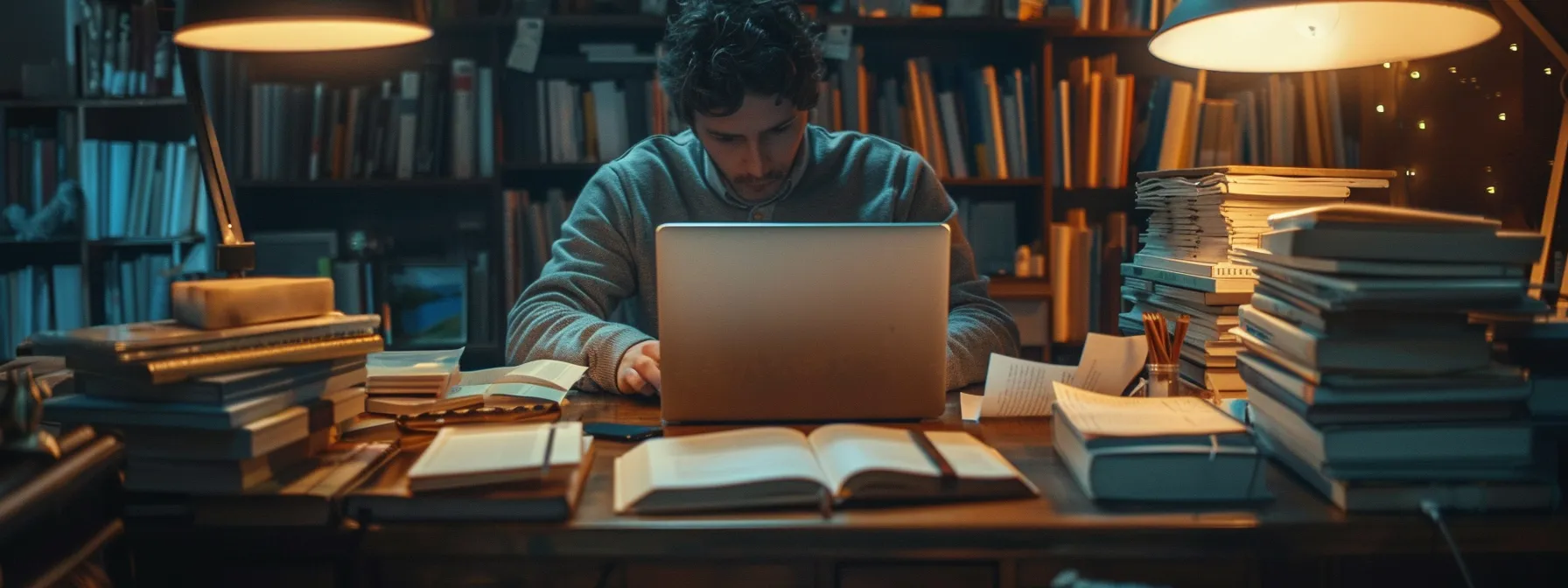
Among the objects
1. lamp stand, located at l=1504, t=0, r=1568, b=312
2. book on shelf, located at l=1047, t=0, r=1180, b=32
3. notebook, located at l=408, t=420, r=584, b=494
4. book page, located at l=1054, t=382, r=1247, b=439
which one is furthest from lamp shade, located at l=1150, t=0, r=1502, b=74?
book on shelf, located at l=1047, t=0, r=1180, b=32

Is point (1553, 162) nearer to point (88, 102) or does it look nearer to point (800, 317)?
point (800, 317)

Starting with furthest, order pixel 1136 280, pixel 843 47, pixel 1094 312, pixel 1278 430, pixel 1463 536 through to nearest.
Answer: pixel 1094 312
pixel 843 47
pixel 1136 280
pixel 1278 430
pixel 1463 536

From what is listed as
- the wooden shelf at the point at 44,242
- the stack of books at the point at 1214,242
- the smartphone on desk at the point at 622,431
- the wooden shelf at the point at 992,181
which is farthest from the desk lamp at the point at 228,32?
the wooden shelf at the point at 44,242

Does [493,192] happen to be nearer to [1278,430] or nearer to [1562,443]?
[1278,430]

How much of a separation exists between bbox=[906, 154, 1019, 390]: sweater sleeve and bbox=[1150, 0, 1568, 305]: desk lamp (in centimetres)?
39

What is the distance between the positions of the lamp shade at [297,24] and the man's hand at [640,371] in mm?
467

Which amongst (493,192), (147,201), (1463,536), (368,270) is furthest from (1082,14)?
(147,201)

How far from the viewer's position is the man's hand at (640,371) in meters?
1.36

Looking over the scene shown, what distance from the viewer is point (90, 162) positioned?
2.96 metres

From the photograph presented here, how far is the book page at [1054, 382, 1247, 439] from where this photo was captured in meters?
0.91

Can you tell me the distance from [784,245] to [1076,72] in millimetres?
1994

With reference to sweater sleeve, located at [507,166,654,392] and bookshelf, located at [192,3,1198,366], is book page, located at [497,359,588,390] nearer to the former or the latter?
sweater sleeve, located at [507,166,654,392]

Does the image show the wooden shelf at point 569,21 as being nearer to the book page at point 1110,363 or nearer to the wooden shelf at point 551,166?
the wooden shelf at point 551,166

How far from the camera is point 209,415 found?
2.91ft
